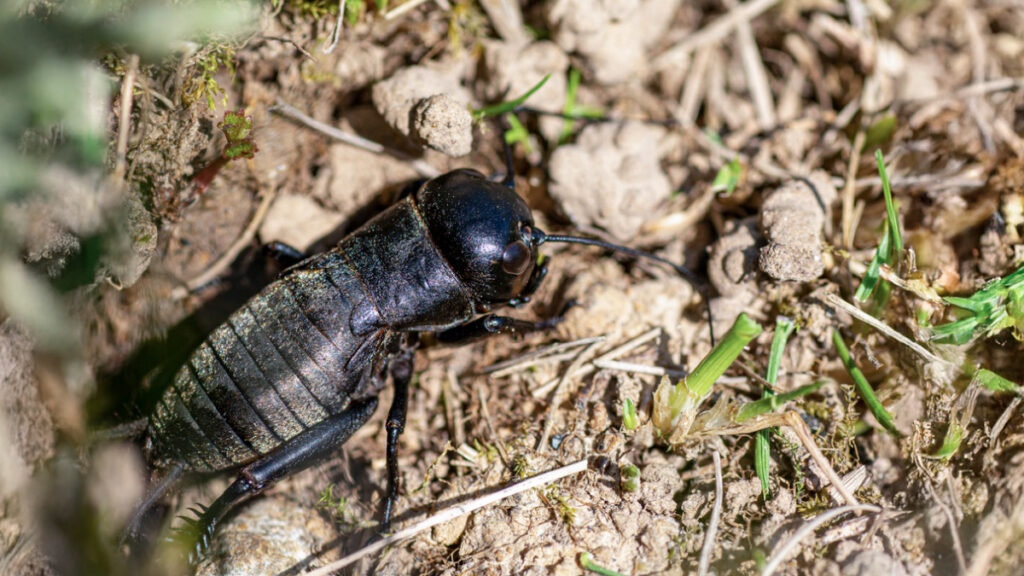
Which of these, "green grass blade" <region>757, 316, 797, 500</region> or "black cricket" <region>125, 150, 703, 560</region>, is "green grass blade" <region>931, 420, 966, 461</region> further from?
"black cricket" <region>125, 150, 703, 560</region>

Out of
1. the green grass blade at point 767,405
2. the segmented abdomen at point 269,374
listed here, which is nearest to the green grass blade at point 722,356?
the green grass blade at point 767,405

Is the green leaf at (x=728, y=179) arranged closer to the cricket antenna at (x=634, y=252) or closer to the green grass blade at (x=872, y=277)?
the cricket antenna at (x=634, y=252)

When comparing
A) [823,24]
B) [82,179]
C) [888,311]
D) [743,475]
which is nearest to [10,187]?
[82,179]

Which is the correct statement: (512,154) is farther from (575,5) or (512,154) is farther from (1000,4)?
(1000,4)

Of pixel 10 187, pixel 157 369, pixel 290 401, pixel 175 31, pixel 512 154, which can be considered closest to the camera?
pixel 10 187

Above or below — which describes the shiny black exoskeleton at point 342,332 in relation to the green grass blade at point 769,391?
above

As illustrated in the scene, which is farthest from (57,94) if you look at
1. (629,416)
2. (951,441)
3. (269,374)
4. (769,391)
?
(951,441)

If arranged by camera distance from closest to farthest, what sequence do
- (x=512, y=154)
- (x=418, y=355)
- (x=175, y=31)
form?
(x=175, y=31), (x=418, y=355), (x=512, y=154)
